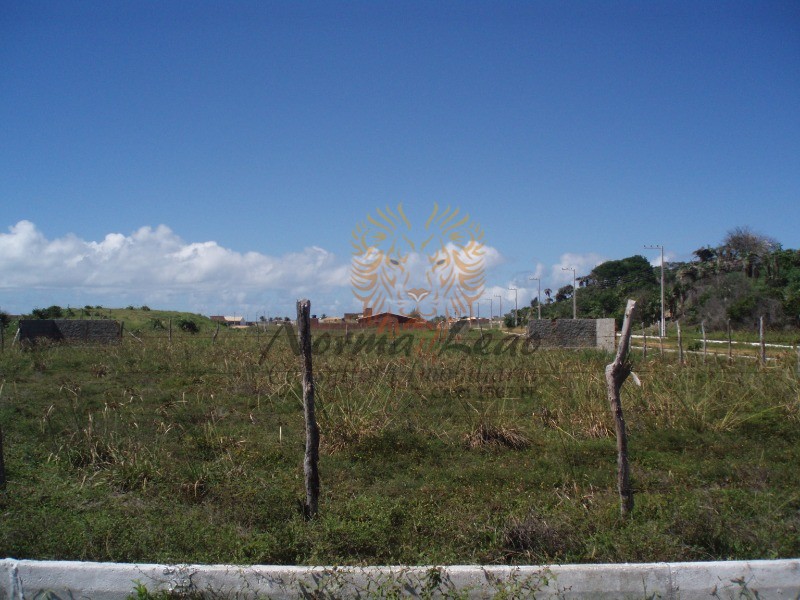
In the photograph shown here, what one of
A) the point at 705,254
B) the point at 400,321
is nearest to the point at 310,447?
the point at 400,321

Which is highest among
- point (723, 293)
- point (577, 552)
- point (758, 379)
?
point (723, 293)

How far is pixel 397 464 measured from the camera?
600 cm

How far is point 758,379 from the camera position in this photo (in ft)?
29.2

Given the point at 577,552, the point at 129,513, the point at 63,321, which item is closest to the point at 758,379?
the point at 577,552

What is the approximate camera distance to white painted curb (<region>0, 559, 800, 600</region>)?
322cm

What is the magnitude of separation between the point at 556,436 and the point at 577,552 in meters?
3.05

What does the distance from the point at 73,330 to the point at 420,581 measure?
53.7 feet

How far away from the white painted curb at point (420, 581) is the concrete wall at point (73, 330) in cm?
1387

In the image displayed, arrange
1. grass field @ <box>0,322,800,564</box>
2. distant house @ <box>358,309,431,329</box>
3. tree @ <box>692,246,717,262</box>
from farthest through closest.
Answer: tree @ <box>692,246,717,262</box> < distant house @ <box>358,309,431,329</box> < grass field @ <box>0,322,800,564</box>

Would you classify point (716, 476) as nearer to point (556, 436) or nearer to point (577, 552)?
point (556, 436)

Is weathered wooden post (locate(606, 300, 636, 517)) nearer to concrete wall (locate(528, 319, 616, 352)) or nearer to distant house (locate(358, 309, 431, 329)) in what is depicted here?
distant house (locate(358, 309, 431, 329))

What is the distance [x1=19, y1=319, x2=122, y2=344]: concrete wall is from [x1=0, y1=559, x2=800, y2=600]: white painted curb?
13.9 metres

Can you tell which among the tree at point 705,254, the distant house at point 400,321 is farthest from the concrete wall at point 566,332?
the tree at point 705,254

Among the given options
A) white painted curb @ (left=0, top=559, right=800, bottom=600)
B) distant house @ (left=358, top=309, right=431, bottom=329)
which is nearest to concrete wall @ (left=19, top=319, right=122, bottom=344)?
distant house @ (left=358, top=309, right=431, bottom=329)
